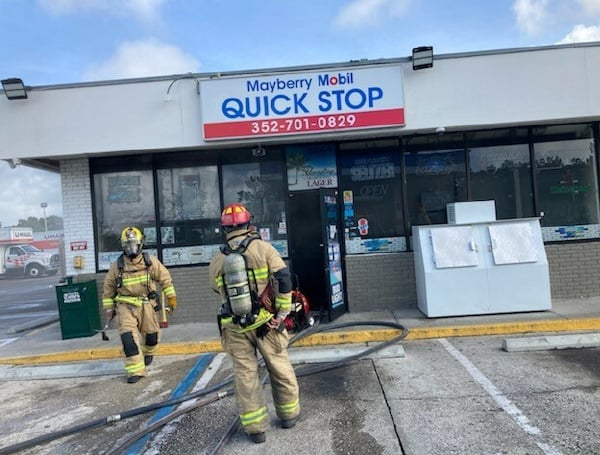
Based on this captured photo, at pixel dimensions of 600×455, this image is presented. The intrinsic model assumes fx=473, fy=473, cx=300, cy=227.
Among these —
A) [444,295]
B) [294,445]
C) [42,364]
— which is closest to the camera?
[294,445]

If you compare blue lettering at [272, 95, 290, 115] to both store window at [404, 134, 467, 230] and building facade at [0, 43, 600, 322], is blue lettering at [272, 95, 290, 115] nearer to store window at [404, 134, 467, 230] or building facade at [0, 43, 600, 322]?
building facade at [0, 43, 600, 322]

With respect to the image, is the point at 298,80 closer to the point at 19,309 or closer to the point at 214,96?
the point at 214,96

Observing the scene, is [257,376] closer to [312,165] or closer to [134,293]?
[134,293]

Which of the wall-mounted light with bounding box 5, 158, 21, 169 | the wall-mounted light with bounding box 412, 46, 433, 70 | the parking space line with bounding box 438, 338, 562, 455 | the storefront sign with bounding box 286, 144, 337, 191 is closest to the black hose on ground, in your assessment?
the parking space line with bounding box 438, 338, 562, 455

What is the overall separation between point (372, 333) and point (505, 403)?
269 cm

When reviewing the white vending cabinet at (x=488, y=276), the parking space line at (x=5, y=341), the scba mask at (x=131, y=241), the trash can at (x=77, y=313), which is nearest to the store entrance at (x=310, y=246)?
the white vending cabinet at (x=488, y=276)

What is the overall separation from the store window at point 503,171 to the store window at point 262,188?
3.57m

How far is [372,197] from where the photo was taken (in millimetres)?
8836

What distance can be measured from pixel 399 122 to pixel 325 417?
16.8 ft

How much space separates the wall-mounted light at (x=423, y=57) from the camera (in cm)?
775

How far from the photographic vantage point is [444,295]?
768cm

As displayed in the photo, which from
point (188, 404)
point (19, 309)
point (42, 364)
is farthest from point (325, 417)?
point (19, 309)

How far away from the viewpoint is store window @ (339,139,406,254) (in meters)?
8.80

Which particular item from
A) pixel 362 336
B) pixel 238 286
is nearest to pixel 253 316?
pixel 238 286
